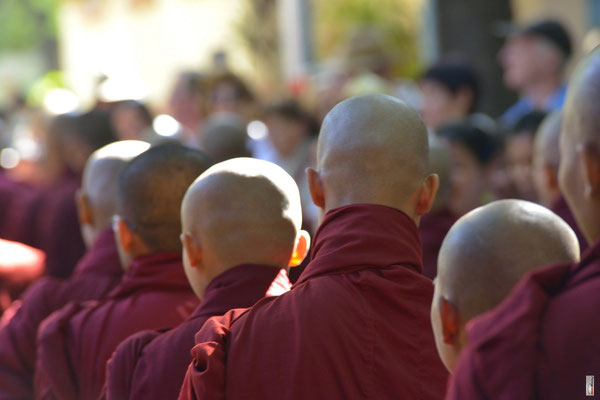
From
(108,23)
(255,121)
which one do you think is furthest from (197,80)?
(108,23)

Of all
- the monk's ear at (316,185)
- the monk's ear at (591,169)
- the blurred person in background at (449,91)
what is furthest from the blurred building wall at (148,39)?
the monk's ear at (591,169)

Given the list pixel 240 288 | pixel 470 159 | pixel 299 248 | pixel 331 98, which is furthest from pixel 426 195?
pixel 331 98

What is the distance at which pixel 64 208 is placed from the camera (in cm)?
546

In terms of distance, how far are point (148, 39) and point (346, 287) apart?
1972cm

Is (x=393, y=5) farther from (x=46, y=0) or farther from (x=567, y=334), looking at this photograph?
(x=46, y=0)

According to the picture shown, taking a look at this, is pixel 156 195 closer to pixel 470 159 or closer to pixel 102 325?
pixel 102 325

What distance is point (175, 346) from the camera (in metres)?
2.70

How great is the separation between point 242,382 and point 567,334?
2.89 feet

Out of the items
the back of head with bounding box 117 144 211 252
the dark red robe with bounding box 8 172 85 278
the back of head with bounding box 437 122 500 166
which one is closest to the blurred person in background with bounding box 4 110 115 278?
the dark red robe with bounding box 8 172 85 278

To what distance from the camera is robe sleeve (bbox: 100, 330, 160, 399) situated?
2744 millimetres

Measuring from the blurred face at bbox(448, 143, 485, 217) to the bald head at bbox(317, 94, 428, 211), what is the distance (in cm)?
244

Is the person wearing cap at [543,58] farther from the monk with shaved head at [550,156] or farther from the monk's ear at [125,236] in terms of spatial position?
the monk's ear at [125,236]

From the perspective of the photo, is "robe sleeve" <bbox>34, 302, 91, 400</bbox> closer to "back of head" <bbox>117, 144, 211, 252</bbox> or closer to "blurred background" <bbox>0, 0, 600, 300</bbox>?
"back of head" <bbox>117, 144, 211, 252</bbox>

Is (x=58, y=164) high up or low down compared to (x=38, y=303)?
down
